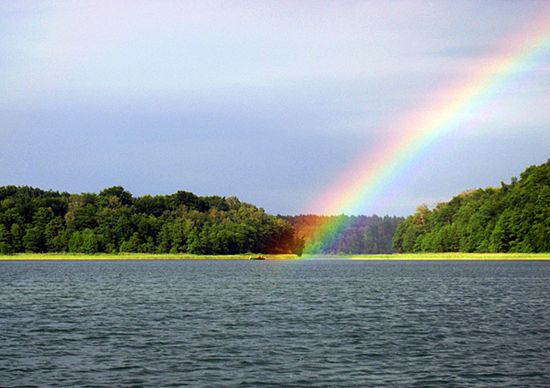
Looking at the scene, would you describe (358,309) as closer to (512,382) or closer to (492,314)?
(492,314)

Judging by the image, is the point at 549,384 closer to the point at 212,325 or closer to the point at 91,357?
the point at 91,357

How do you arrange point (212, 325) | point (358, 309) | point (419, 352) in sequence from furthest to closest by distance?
point (358, 309)
point (212, 325)
point (419, 352)

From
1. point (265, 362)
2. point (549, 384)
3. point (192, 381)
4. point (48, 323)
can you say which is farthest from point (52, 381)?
point (48, 323)

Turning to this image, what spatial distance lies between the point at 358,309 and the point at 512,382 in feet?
118

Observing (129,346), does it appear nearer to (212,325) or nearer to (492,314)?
(212,325)

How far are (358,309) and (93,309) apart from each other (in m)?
22.4

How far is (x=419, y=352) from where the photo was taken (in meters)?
41.4

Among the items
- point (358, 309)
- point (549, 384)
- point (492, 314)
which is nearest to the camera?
point (549, 384)

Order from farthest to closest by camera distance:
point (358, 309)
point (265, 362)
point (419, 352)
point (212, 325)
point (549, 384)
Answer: point (358, 309) → point (212, 325) → point (419, 352) → point (265, 362) → point (549, 384)

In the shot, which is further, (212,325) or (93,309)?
(93,309)

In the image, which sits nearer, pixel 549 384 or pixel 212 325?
pixel 549 384

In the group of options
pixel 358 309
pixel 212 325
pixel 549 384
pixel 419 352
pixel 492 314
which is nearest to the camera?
pixel 549 384

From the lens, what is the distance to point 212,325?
2163 inches

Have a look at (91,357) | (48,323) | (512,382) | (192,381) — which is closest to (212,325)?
(48,323)
